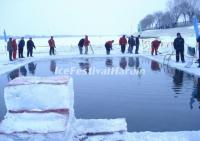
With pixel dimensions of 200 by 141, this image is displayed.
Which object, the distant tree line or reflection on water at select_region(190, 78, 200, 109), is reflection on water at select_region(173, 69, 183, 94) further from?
the distant tree line

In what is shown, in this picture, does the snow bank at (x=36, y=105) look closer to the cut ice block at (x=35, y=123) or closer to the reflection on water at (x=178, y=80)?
the cut ice block at (x=35, y=123)

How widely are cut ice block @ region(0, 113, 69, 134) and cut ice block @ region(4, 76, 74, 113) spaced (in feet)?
0.30

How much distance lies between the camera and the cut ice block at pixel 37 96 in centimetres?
486

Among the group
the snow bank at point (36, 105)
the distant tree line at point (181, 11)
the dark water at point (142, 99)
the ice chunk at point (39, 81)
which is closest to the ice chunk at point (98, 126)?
the snow bank at point (36, 105)

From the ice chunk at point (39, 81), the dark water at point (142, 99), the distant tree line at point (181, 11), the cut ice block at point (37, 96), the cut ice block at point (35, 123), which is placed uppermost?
the distant tree line at point (181, 11)

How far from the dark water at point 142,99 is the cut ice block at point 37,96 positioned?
2.11 m

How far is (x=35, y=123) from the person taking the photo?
479 centimetres

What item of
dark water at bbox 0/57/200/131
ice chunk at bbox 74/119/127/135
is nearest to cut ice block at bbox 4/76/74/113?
ice chunk at bbox 74/119/127/135

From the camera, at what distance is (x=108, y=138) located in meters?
5.28

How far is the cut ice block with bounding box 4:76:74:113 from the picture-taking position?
15.9 ft

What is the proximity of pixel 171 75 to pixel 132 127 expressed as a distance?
26.7 feet

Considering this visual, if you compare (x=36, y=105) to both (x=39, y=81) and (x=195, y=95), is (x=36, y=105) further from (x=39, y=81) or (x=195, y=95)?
(x=195, y=95)

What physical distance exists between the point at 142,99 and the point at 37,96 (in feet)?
16.1

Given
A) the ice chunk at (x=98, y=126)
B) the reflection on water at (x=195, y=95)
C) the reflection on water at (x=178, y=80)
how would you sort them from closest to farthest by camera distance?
the ice chunk at (x=98, y=126) < the reflection on water at (x=195, y=95) < the reflection on water at (x=178, y=80)
